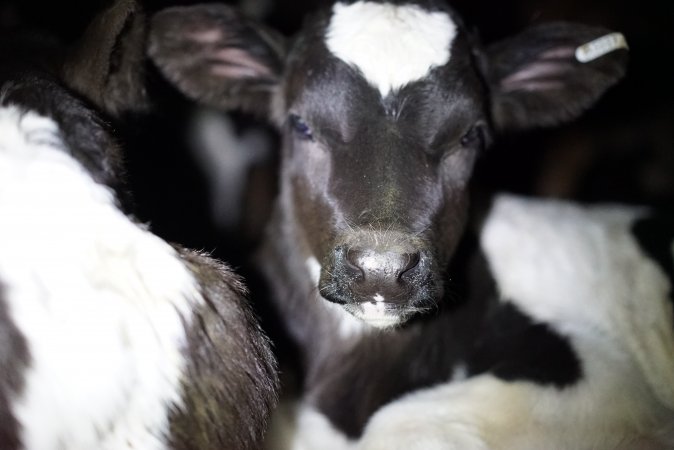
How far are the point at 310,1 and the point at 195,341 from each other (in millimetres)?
2343

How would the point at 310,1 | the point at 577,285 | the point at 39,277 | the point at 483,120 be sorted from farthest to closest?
1. the point at 310,1
2. the point at 577,285
3. the point at 483,120
4. the point at 39,277

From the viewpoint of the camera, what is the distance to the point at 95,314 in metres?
0.97

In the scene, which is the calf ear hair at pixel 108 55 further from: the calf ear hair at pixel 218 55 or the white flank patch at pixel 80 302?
the calf ear hair at pixel 218 55

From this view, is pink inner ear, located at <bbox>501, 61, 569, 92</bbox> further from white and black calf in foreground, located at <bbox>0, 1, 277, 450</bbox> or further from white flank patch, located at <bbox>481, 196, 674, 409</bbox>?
white and black calf in foreground, located at <bbox>0, 1, 277, 450</bbox>

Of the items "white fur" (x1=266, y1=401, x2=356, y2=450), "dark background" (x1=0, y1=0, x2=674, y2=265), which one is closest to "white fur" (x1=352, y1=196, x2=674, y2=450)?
"white fur" (x1=266, y1=401, x2=356, y2=450)

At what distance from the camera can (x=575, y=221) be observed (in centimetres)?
210

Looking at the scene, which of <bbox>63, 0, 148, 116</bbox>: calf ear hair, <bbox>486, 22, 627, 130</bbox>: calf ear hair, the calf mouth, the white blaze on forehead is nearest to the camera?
<bbox>63, 0, 148, 116</bbox>: calf ear hair

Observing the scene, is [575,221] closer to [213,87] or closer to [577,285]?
[577,285]

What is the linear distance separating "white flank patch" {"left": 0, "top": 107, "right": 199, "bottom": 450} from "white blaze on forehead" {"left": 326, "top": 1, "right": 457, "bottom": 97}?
83 centimetres

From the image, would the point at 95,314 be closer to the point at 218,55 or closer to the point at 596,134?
the point at 218,55

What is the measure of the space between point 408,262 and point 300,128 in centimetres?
56

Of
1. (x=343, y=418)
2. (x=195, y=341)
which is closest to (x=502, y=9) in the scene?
(x=343, y=418)

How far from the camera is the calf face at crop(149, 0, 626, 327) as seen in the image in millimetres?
1496

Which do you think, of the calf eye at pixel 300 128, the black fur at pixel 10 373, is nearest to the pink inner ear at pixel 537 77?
the calf eye at pixel 300 128
